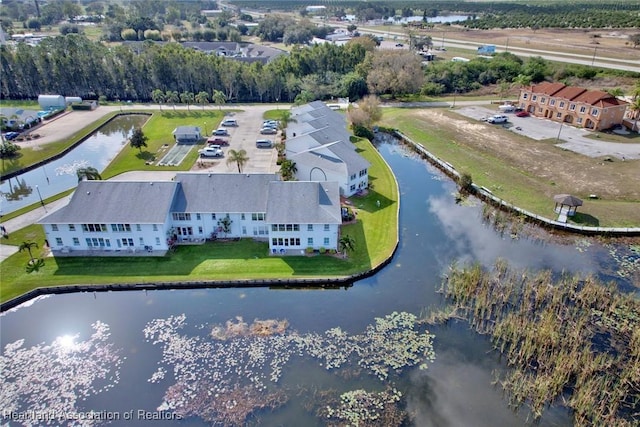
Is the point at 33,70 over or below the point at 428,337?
over

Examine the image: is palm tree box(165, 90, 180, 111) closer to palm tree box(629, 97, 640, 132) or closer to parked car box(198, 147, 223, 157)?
parked car box(198, 147, 223, 157)

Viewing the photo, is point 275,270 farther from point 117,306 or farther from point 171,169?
point 171,169

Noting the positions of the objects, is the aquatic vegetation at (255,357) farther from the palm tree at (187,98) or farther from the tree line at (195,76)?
the tree line at (195,76)

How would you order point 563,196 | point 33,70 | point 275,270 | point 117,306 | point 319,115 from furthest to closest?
point 33,70 < point 319,115 < point 563,196 < point 275,270 < point 117,306

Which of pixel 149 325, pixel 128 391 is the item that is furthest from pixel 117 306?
pixel 128 391

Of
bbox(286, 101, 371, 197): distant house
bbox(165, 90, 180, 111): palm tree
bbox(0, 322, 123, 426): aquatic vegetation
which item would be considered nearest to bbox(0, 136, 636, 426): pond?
bbox(0, 322, 123, 426): aquatic vegetation

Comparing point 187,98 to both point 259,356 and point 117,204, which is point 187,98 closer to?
point 117,204

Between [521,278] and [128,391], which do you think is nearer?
[128,391]

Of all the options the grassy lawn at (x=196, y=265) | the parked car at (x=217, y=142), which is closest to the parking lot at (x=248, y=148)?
the parked car at (x=217, y=142)
